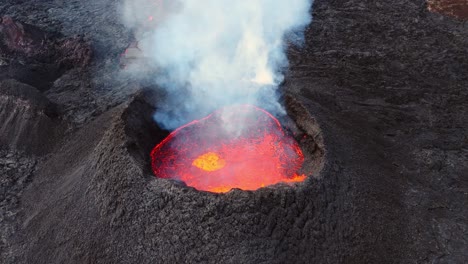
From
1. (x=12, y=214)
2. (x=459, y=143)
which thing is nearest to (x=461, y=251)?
(x=459, y=143)

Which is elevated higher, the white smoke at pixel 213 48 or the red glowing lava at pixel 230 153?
the white smoke at pixel 213 48

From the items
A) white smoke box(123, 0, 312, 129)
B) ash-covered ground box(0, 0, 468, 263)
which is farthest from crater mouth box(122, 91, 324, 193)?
white smoke box(123, 0, 312, 129)

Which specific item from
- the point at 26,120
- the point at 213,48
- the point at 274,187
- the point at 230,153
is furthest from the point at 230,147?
the point at 26,120

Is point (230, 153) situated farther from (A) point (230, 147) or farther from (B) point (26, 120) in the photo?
(B) point (26, 120)

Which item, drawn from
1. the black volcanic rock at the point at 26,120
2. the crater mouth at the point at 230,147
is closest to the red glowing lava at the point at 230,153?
the crater mouth at the point at 230,147

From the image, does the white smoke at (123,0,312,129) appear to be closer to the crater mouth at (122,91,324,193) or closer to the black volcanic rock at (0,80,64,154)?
the crater mouth at (122,91,324,193)

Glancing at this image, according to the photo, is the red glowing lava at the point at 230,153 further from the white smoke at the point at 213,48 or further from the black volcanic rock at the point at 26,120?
the black volcanic rock at the point at 26,120
